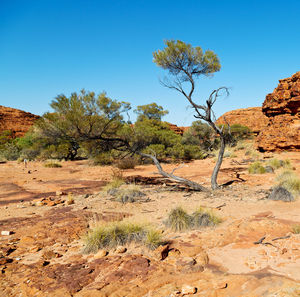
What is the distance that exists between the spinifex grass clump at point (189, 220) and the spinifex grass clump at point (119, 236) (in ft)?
2.31

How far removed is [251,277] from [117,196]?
18.1 feet

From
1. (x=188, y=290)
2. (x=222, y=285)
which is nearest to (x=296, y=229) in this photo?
(x=222, y=285)

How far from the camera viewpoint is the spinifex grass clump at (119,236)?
394 cm

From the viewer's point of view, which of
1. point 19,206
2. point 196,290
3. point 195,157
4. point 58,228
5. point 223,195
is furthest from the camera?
point 195,157

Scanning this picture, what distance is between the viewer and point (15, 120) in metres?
46.4

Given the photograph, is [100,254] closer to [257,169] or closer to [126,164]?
[257,169]

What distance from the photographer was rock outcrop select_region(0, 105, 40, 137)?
43.5 metres

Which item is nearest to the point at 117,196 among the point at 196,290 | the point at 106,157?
the point at 196,290

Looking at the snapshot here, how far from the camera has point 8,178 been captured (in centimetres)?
1261

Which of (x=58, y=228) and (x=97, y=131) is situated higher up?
(x=97, y=131)

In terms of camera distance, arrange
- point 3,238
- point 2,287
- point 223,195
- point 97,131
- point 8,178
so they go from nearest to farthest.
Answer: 1. point 2,287
2. point 3,238
3. point 223,195
4. point 97,131
5. point 8,178

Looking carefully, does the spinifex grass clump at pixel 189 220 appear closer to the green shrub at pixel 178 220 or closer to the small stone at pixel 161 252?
the green shrub at pixel 178 220

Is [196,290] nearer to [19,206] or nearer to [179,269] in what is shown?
[179,269]

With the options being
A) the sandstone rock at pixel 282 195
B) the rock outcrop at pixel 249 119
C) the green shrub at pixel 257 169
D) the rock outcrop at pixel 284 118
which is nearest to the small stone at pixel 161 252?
the sandstone rock at pixel 282 195
